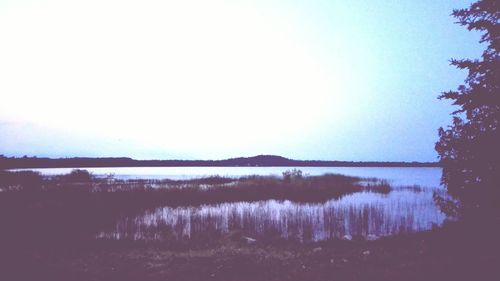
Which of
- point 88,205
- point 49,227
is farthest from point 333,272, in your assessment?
point 88,205

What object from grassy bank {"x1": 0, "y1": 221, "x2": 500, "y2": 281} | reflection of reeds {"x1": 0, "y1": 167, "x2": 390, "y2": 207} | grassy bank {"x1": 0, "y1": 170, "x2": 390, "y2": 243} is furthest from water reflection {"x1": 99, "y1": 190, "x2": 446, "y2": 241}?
reflection of reeds {"x1": 0, "y1": 167, "x2": 390, "y2": 207}

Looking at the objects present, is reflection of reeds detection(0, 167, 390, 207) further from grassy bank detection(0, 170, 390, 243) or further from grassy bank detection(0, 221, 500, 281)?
grassy bank detection(0, 221, 500, 281)

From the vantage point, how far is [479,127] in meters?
12.9

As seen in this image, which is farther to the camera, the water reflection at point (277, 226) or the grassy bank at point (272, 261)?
the water reflection at point (277, 226)

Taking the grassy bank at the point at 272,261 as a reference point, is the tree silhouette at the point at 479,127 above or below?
above

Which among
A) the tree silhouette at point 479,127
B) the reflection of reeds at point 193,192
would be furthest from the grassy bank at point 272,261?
the reflection of reeds at point 193,192

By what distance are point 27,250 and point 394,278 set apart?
39.3 ft

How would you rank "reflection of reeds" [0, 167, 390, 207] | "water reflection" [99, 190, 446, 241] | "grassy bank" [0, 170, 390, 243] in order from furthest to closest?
"reflection of reeds" [0, 167, 390, 207] < "water reflection" [99, 190, 446, 241] < "grassy bank" [0, 170, 390, 243]

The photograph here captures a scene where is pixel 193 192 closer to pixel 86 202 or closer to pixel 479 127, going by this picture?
pixel 86 202

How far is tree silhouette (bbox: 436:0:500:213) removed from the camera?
1213cm

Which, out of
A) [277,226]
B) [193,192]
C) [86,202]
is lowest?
[277,226]

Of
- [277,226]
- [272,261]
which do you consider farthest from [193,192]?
[272,261]

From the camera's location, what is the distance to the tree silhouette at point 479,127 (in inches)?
478

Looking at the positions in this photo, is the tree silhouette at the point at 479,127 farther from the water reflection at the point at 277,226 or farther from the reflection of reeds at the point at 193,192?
the reflection of reeds at the point at 193,192
